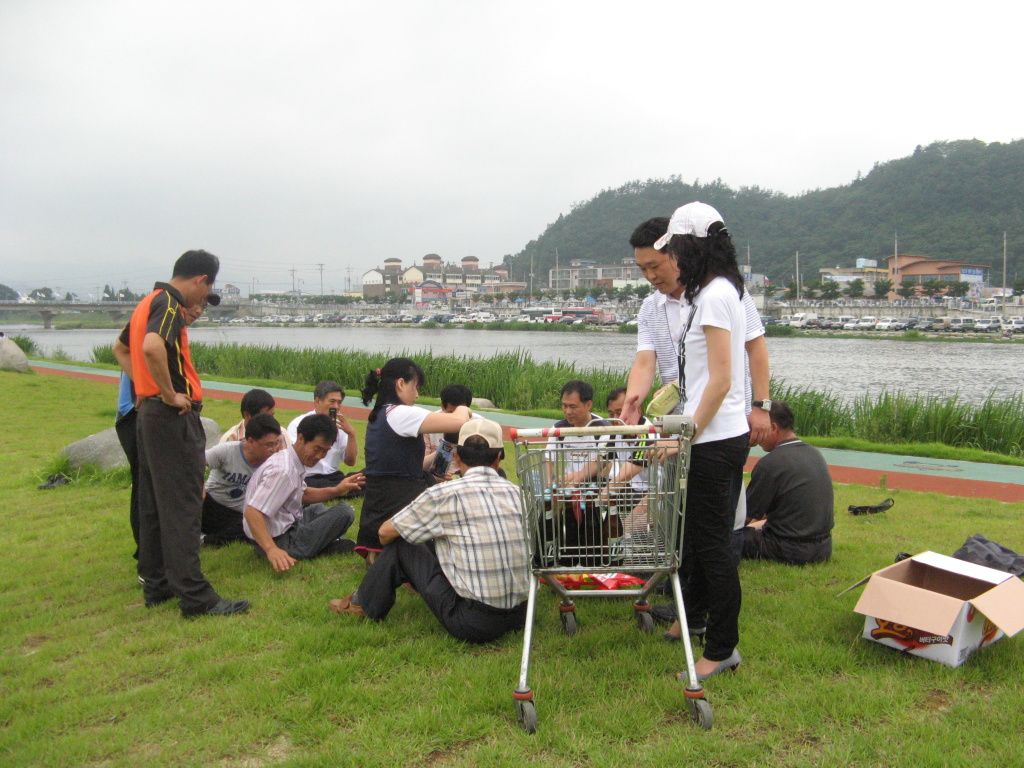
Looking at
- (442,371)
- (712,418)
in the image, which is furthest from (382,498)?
(442,371)

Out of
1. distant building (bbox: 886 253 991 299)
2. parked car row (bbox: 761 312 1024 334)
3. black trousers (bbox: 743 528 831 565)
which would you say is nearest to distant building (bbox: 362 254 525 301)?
distant building (bbox: 886 253 991 299)

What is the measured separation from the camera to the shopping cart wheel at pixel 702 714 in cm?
288

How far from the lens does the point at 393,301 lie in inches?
5487

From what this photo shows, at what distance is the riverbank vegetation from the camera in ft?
37.7

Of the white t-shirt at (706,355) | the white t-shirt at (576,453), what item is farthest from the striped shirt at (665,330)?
the white t-shirt at (576,453)

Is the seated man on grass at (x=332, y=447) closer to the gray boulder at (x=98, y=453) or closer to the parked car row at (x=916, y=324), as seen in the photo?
the gray boulder at (x=98, y=453)

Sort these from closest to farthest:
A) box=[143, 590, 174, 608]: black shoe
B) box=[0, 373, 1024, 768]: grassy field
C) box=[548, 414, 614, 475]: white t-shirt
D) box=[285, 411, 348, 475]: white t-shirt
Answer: box=[0, 373, 1024, 768]: grassy field
box=[548, 414, 614, 475]: white t-shirt
box=[143, 590, 174, 608]: black shoe
box=[285, 411, 348, 475]: white t-shirt

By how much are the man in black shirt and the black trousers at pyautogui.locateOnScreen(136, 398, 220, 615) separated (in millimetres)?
3292

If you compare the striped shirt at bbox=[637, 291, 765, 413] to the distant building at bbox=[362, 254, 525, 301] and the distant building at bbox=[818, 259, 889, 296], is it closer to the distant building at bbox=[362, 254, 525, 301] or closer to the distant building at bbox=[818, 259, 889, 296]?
the distant building at bbox=[818, 259, 889, 296]

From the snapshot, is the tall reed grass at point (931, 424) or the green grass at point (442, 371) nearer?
the tall reed grass at point (931, 424)

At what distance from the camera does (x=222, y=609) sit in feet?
13.6

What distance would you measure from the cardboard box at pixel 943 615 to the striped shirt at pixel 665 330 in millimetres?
1101

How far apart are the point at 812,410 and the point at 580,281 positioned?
402 ft

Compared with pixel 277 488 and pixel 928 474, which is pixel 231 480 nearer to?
pixel 277 488
